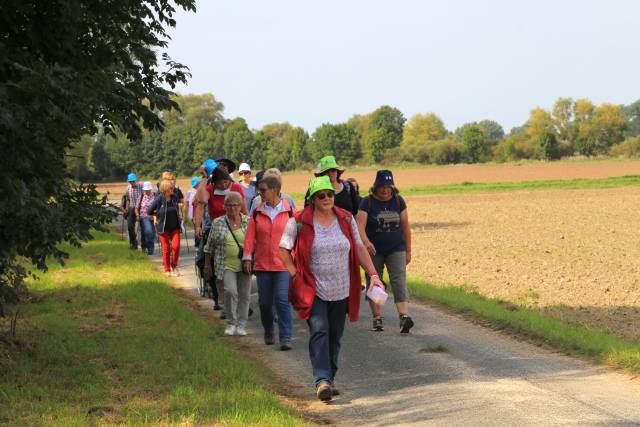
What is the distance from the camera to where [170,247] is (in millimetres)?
16250

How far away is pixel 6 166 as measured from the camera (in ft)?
20.4

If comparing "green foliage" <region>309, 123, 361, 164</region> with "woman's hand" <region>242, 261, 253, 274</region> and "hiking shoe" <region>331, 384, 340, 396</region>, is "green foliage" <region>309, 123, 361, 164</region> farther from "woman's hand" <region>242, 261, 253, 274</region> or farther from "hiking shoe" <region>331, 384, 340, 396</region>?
"hiking shoe" <region>331, 384, 340, 396</region>

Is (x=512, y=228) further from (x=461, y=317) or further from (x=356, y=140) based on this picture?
(x=356, y=140)

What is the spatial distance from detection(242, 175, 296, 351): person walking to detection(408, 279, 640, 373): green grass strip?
8.74 feet

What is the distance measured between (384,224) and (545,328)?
206cm

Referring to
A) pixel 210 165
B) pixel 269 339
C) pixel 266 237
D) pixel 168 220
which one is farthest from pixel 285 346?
pixel 168 220

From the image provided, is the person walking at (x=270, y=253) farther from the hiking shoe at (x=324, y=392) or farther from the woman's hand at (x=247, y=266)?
the hiking shoe at (x=324, y=392)

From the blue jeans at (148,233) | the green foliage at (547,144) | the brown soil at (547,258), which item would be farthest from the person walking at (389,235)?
the green foliage at (547,144)

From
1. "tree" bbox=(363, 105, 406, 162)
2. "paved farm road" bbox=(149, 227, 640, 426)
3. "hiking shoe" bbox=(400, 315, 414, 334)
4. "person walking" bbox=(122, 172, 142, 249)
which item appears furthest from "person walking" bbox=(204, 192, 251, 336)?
"tree" bbox=(363, 105, 406, 162)

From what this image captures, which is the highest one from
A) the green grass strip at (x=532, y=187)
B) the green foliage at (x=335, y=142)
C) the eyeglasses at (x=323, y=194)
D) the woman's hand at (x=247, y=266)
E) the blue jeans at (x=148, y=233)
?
the green foliage at (x=335, y=142)

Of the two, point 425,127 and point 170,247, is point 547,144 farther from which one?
point 170,247

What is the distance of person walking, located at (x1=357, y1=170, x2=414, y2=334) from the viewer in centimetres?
1007

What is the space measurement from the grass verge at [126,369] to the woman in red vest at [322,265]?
2.04 ft

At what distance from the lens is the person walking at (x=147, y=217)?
18.9 meters
